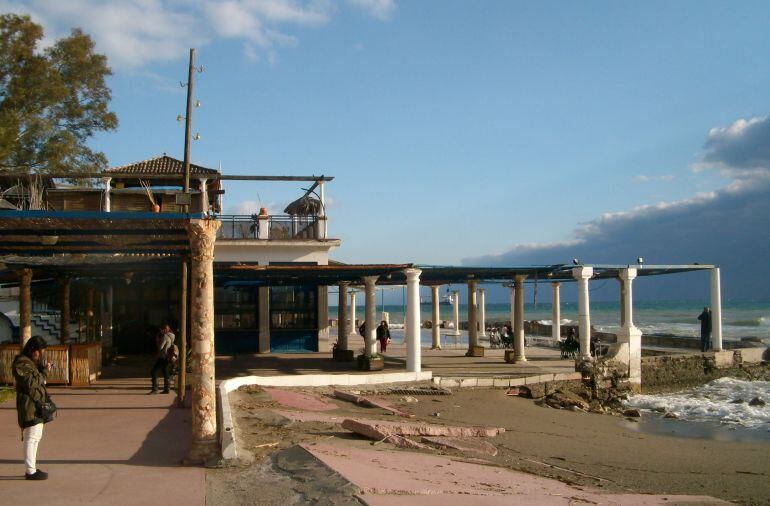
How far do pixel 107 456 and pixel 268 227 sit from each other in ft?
48.8

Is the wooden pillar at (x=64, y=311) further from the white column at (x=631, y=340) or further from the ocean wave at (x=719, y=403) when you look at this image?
the white column at (x=631, y=340)

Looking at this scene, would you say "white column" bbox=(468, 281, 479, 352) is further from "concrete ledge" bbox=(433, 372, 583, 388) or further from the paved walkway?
the paved walkway

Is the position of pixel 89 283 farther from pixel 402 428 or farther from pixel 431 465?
pixel 431 465

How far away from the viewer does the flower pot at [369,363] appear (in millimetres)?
18562

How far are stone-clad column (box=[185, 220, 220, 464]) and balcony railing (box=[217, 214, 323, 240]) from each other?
46.6 ft

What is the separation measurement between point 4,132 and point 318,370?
1082 centimetres

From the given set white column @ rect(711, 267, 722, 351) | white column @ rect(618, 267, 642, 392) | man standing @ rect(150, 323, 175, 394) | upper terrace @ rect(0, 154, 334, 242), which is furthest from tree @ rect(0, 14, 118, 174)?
white column @ rect(711, 267, 722, 351)

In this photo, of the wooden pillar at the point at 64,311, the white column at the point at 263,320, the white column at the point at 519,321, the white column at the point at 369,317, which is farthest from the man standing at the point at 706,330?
the wooden pillar at the point at 64,311

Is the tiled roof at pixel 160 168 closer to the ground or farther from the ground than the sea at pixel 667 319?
farther from the ground

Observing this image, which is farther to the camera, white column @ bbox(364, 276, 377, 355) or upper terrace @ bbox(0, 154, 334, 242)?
upper terrace @ bbox(0, 154, 334, 242)

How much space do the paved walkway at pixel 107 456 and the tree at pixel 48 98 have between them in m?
11.0

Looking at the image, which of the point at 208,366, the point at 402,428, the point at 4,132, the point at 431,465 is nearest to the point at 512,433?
the point at 402,428

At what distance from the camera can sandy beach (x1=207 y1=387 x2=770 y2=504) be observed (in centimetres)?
729

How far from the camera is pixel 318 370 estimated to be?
61.2 feet
